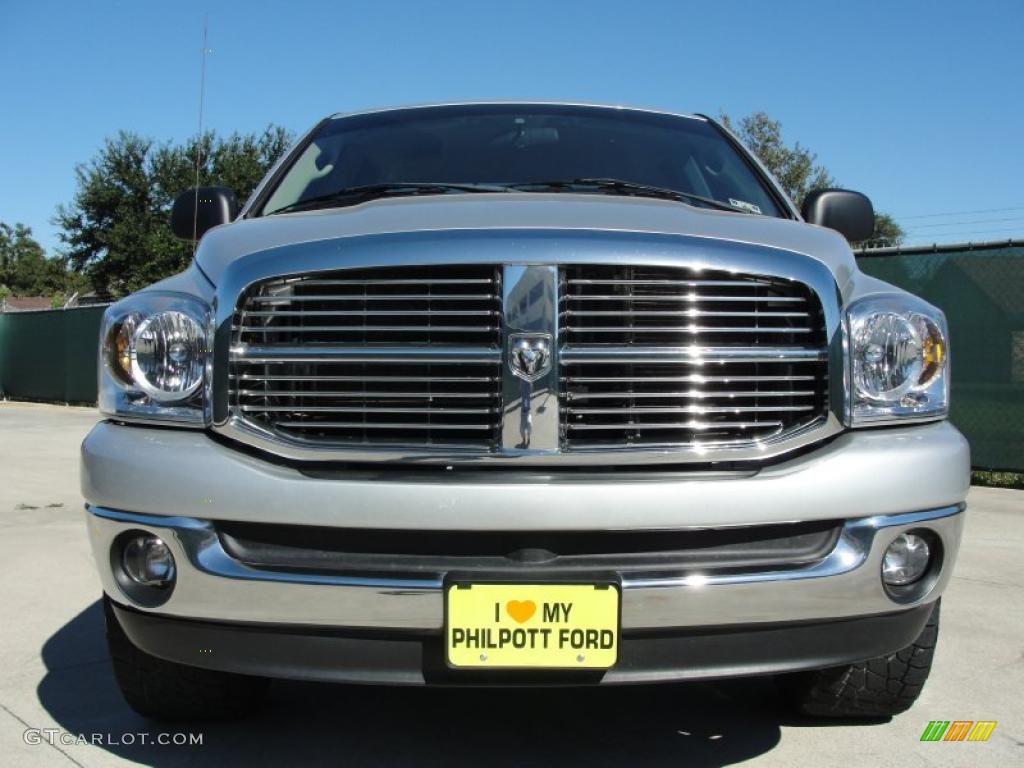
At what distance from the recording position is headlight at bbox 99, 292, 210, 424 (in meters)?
2.53

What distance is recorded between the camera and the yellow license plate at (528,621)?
2.27m

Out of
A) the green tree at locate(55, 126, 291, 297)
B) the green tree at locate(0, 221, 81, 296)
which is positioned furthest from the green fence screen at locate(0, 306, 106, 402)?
the green tree at locate(0, 221, 81, 296)

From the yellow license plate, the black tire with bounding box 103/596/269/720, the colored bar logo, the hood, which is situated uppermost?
the hood

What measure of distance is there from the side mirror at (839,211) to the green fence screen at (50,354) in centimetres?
1529

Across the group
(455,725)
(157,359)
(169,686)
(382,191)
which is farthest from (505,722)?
(382,191)

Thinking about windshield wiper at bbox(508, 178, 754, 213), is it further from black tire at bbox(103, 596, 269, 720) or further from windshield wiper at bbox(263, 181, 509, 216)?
black tire at bbox(103, 596, 269, 720)

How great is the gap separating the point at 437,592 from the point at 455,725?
924mm

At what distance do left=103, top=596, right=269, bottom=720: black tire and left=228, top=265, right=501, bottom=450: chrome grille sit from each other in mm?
768

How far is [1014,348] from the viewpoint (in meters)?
8.04

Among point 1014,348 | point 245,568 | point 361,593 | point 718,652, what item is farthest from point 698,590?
point 1014,348

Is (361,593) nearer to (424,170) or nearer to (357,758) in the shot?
(357,758)

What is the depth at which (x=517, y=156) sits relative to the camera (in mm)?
3762

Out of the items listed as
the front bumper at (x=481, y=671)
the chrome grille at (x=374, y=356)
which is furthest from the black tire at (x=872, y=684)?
the chrome grille at (x=374, y=356)

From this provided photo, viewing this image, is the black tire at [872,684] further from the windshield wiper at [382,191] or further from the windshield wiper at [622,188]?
the windshield wiper at [382,191]
